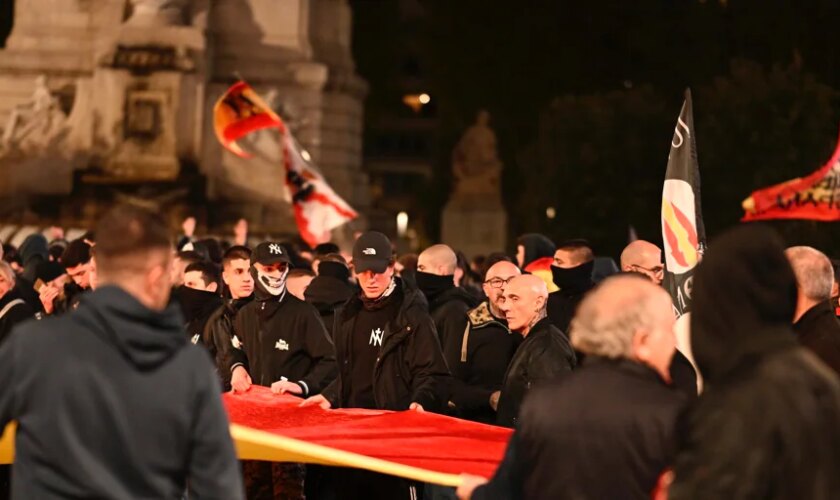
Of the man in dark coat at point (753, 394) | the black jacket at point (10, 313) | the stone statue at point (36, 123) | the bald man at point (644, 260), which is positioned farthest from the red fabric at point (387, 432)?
the stone statue at point (36, 123)

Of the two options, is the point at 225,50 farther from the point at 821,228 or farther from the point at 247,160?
the point at 821,228

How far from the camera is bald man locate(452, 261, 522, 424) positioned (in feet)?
37.4

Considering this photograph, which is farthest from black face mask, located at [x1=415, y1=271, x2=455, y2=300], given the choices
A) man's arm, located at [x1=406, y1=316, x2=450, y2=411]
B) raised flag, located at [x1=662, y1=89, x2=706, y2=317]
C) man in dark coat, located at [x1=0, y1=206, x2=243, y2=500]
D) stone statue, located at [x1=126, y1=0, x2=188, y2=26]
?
stone statue, located at [x1=126, y1=0, x2=188, y2=26]

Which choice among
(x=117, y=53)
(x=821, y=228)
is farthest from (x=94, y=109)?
(x=821, y=228)

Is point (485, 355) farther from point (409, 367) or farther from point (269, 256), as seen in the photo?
point (269, 256)

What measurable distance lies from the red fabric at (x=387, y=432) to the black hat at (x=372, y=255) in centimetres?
97

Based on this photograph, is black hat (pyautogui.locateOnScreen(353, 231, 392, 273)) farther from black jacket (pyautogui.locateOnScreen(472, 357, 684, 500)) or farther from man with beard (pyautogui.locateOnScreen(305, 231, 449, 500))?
black jacket (pyautogui.locateOnScreen(472, 357, 684, 500))

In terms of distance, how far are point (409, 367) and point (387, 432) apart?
5.15 ft

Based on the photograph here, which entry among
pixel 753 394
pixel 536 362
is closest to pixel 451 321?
pixel 536 362

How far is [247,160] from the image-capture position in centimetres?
3212

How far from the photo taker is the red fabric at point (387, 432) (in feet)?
28.9

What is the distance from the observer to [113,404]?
5613 millimetres

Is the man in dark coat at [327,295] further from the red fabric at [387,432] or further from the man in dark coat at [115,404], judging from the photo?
the man in dark coat at [115,404]

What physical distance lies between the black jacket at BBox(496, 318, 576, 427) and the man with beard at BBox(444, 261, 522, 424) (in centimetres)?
184
